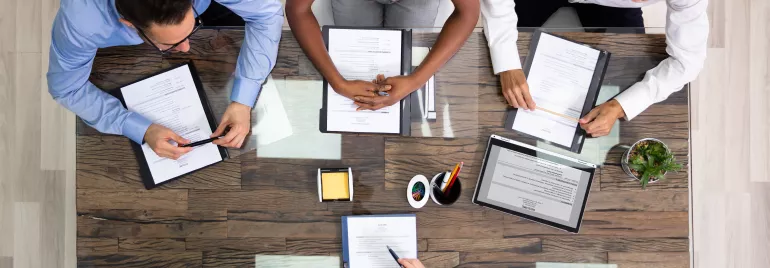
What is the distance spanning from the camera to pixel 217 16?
5.23 feet

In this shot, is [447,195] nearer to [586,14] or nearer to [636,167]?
[636,167]

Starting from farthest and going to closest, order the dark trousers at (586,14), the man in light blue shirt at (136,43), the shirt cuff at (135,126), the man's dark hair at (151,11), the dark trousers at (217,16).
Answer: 1. the dark trousers at (586,14)
2. the dark trousers at (217,16)
3. the shirt cuff at (135,126)
4. the man in light blue shirt at (136,43)
5. the man's dark hair at (151,11)

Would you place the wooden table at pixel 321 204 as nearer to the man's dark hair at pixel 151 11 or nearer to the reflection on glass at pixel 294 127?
the reflection on glass at pixel 294 127

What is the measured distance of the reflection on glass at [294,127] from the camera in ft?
4.65

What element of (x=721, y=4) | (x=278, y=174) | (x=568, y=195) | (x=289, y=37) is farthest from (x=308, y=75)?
(x=721, y=4)

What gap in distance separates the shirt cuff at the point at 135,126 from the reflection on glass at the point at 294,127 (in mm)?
287

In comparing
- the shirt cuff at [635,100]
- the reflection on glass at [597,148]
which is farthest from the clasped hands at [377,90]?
the shirt cuff at [635,100]

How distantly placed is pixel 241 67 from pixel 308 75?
0.60 ft

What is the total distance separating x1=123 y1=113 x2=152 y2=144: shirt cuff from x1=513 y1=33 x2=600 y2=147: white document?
1.02 meters

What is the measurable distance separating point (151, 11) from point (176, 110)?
41 centimetres

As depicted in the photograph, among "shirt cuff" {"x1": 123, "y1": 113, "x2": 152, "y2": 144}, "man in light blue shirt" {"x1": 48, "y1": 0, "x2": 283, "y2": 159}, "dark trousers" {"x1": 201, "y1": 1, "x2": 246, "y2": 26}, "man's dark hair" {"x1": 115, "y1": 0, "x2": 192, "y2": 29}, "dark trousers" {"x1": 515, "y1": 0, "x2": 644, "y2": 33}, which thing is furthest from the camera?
"dark trousers" {"x1": 515, "y1": 0, "x2": 644, "y2": 33}

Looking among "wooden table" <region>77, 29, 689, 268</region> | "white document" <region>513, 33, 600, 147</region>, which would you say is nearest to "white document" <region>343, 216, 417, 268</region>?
"wooden table" <region>77, 29, 689, 268</region>

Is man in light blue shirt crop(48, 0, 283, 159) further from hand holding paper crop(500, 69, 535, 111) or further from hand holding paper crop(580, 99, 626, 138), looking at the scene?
hand holding paper crop(580, 99, 626, 138)

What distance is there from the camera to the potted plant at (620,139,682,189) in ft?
4.48
